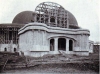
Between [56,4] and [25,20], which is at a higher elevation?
[56,4]

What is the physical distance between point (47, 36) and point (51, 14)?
818cm

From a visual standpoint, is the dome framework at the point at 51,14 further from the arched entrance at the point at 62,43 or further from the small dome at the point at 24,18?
the small dome at the point at 24,18

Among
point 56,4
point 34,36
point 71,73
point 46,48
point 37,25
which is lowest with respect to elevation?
point 71,73

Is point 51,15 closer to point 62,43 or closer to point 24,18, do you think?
point 62,43

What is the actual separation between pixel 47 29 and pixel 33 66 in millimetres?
10553

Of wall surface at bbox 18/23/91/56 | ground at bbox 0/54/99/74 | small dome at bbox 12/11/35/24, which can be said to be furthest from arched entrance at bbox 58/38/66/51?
small dome at bbox 12/11/35/24

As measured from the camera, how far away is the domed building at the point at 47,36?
25.0 metres

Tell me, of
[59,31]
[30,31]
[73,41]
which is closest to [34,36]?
[30,31]

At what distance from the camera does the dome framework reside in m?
33.1

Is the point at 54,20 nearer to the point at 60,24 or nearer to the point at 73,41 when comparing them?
the point at 60,24

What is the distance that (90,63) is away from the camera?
2045 centimetres

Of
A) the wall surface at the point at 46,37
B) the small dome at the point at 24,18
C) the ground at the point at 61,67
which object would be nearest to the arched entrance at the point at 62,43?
the wall surface at the point at 46,37

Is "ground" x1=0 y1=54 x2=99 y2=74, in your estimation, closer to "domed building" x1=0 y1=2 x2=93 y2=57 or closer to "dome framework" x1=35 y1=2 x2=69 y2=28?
"domed building" x1=0 y1=2 x2=93 y2=57

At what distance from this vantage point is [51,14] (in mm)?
33469
